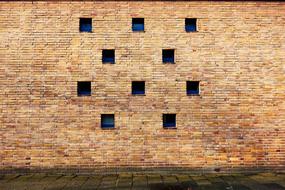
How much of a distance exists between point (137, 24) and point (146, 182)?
19.5ft

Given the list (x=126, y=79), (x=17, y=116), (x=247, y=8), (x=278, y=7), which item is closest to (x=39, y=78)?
(x=17, y=116)

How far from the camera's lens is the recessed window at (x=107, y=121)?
770 centimetres

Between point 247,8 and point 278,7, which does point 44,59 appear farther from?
point 278,7

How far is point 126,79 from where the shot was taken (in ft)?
25.3

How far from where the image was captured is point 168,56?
798 cm

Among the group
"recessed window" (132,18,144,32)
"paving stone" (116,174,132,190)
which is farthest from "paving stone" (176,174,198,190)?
"recessed window" (132,18,144,32)

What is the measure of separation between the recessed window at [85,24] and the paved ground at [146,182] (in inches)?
222

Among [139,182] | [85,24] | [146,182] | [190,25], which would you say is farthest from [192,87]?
[85,24]

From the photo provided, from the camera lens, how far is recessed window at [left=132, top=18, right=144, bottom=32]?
8.02 metres

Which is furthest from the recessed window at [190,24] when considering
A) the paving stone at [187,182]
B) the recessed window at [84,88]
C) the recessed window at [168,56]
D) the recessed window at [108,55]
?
the paving stone at [187,182]

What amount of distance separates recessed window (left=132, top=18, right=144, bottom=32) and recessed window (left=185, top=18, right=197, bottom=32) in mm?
1831

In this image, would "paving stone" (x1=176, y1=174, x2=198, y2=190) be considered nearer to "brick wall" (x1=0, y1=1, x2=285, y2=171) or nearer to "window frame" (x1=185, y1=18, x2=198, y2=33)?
"brick wall" (x1=0, y1=1, x2=285, y2=171)

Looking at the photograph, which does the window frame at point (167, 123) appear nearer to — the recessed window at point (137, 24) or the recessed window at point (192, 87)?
the recessed window at point (192, 87)

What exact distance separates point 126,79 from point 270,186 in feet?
19.7
